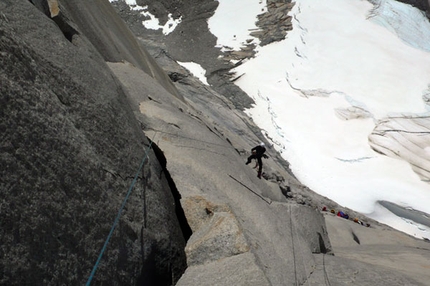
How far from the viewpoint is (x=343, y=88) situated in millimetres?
27781

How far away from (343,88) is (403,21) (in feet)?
38.7

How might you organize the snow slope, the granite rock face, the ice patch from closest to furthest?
the granite rock face
the snow slope
the ice patch

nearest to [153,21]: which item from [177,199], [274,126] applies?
[274,126]

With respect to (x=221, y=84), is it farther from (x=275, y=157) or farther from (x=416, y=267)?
(x=416, y=267)

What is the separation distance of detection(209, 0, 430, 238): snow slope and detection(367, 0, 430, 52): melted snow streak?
10 cm

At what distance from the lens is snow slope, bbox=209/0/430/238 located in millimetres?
20750

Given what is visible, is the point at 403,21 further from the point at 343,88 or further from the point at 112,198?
the point at 112,198

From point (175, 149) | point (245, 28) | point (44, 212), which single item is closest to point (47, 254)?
point (44, 212)

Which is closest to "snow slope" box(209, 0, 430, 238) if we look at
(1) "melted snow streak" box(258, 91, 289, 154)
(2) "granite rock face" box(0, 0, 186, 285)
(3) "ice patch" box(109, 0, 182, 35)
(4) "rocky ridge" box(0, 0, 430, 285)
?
(1) "melted snow streak" box(258, 91, 289, 154)

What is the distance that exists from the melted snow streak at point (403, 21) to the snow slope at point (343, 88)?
10 cm

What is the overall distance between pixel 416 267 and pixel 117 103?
656 cm

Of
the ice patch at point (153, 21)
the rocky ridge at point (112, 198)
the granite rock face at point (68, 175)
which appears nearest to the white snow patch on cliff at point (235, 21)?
the ice patch at point (153, 21)

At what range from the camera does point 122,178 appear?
462 centimetres

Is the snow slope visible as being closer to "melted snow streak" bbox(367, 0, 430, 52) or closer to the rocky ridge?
"melted snow streak" bbox(367, 0, 430, 52)
